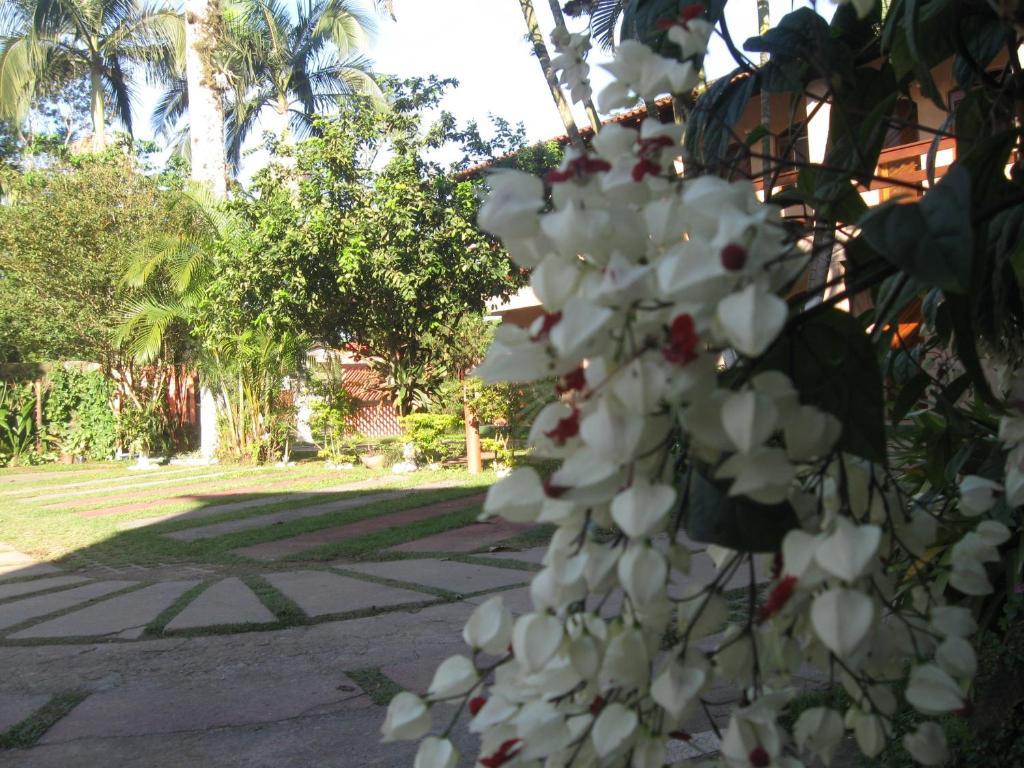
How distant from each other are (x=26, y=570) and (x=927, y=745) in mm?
5215

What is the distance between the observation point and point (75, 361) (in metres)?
14.1

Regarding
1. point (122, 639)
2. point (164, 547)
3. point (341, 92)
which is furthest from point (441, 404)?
point (341, 92)

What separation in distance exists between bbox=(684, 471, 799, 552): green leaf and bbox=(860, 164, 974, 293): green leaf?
0.17m

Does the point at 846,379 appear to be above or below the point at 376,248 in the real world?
below

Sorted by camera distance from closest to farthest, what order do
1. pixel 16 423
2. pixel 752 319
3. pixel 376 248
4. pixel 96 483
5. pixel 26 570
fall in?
pixel 752 319 < pixel 26 570 < pixel 376 248 < pixel 96 483 < pixel 16 423

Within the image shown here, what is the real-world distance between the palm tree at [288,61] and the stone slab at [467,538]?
51.7ft

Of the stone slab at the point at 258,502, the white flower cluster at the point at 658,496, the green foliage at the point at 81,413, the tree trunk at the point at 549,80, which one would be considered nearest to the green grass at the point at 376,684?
the white flower cluster at the point at 658,496

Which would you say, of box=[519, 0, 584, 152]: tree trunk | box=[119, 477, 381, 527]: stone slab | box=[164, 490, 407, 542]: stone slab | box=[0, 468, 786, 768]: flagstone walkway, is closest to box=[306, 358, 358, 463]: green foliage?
box=[119, 477, 381, 527]: stone slab

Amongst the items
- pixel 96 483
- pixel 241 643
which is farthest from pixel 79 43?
pixel 241 643

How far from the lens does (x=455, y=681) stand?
69 centimetres

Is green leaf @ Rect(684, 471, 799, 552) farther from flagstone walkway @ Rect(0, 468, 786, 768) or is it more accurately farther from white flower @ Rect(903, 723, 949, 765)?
flagstone walkway @ Rect(0, 468, 786, 768)

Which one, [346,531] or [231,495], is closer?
[346,531]

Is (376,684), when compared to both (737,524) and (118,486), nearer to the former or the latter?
(737,524)

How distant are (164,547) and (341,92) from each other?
1909 cm
